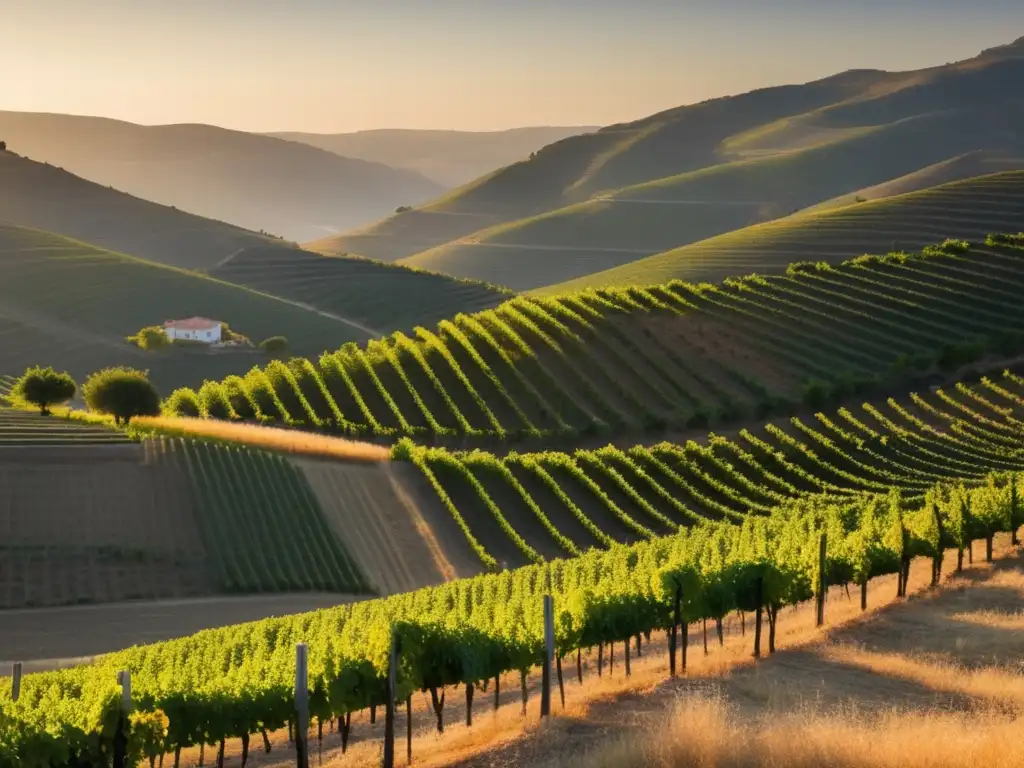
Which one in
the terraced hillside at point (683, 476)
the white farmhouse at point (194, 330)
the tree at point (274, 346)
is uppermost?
the white farmhouse at point (194, 330)

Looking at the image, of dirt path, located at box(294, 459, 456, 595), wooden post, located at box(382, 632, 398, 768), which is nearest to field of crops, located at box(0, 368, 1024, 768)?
wooden post, located at box(382, 632, 398, 768)

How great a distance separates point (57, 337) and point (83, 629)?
72.9 m

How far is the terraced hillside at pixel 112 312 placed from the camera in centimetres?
9144

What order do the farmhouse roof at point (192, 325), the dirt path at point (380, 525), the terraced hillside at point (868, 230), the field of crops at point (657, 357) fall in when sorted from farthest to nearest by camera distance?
the farmhouse roof at point (192, 325), the terraced hillside at point (868, 230), the field of crops at point (657, 357), the dirt path at point (380, 525)

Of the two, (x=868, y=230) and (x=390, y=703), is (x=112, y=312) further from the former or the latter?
(x=390, y=703)

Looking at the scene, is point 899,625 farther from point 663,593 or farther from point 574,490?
point 574,490

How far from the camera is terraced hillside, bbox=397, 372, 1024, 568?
130 ft

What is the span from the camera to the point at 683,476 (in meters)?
44.0

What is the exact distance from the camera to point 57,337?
9756cm

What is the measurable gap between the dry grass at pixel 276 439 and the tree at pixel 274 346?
5045cm

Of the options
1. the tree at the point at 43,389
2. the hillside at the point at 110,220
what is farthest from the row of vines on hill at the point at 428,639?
the hillside at the point at 110,220

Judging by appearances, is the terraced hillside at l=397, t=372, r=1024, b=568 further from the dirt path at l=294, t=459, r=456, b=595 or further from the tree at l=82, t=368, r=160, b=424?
the tree at l=82, t=368, r=160, b=424

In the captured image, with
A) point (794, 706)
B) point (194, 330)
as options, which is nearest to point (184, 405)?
point (794, 706)

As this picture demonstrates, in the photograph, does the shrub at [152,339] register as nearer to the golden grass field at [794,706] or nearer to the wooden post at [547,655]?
the golden grass field at [794,706]
